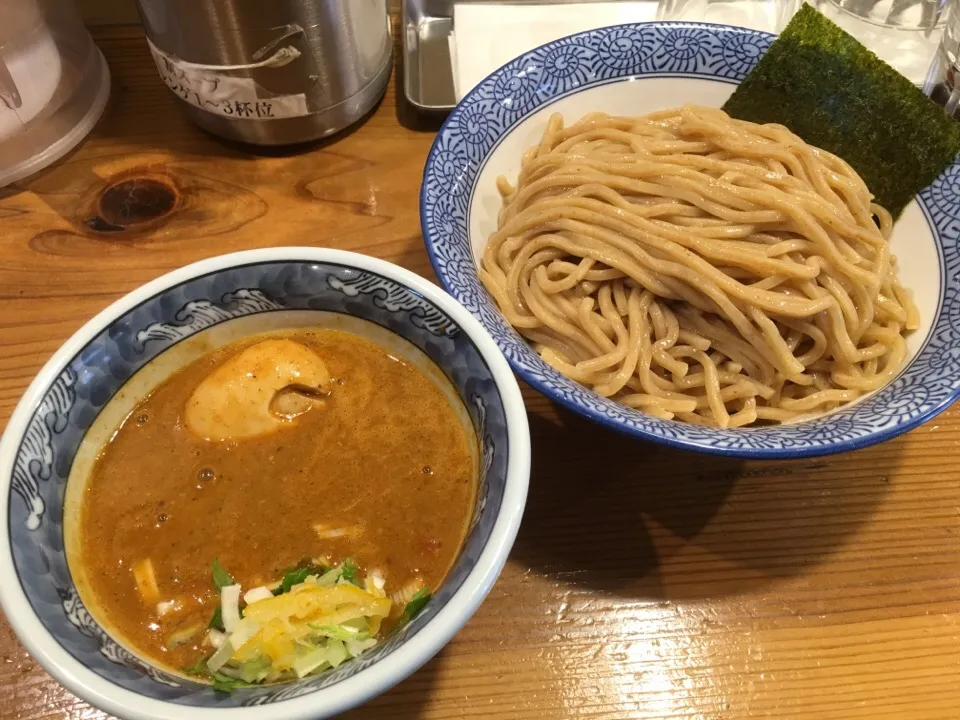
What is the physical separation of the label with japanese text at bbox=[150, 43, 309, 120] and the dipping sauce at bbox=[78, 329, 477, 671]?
0.85 m

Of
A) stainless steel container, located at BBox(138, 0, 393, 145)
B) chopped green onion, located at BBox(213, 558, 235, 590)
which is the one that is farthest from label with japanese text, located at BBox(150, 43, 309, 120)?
chopped green onion, located at BBox(213, 558, 235, 590)

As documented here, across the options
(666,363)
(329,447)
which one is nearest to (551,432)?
(666,363)

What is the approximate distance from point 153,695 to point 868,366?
1280 mm

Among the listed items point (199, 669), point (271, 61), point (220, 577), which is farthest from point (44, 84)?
point (199, 669)

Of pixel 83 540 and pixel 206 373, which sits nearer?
pixel 83 540

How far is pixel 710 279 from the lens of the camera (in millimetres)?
1332

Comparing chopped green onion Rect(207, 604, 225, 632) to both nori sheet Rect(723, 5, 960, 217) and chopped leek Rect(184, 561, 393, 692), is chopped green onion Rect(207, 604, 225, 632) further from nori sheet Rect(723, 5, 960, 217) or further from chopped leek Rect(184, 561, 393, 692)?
nori sheet Rect(723, 5, 960, 217)

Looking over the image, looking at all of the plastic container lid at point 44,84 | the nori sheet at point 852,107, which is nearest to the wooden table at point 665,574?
the plastic container lid at point 44,84

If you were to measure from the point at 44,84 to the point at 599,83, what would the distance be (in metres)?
1.35

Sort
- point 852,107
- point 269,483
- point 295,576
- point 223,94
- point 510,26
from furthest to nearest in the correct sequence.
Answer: point 510,26 < point 223,94 < point 852,107 < point 269,483 < point 295,576

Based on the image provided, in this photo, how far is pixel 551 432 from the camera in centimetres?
142

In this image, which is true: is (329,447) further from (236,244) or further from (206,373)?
(236,244)

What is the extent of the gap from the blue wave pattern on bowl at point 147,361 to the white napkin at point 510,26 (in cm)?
105

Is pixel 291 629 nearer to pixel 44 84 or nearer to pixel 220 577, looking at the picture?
pixel 220 577
